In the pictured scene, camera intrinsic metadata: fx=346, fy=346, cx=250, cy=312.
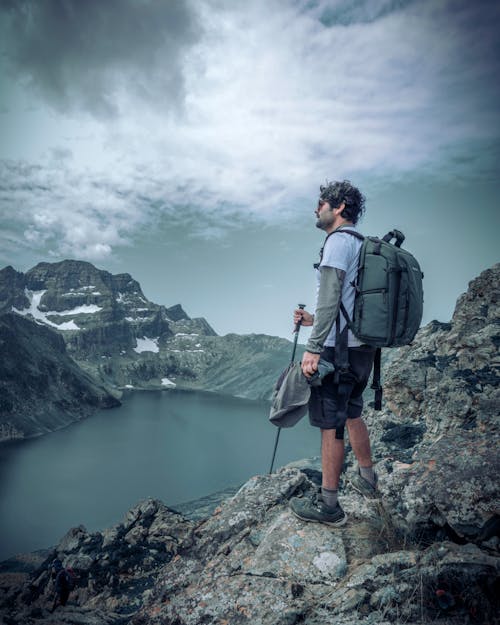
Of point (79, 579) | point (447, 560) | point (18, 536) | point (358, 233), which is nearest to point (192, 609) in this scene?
point (447, 560)

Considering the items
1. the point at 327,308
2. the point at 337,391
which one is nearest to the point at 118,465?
the point at 337,391

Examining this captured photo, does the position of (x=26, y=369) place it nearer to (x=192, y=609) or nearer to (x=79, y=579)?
(x=79, y=579)

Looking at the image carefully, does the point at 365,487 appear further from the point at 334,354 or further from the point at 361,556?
the point at 334,354

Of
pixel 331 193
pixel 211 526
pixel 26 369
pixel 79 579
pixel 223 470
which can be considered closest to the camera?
pixel 331 193

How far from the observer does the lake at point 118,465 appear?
5325 centimetres

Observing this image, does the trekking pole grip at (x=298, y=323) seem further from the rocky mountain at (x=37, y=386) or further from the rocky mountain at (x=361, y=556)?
the rocky mountain at (x=37, y=386)

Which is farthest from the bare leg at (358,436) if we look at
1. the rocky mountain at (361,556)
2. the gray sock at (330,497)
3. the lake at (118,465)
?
the lake at (118,465)

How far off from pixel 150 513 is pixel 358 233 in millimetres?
24595

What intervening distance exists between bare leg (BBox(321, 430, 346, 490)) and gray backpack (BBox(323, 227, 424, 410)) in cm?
85

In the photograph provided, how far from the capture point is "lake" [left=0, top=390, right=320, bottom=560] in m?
53.2

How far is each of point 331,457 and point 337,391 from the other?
75 cm

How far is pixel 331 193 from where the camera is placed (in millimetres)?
4035

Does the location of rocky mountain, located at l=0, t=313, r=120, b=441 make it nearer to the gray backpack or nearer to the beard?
the beard

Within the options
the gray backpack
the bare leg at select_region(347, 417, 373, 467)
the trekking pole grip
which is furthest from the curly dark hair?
the bare leg at select_region(347, 417, 373, 467)
